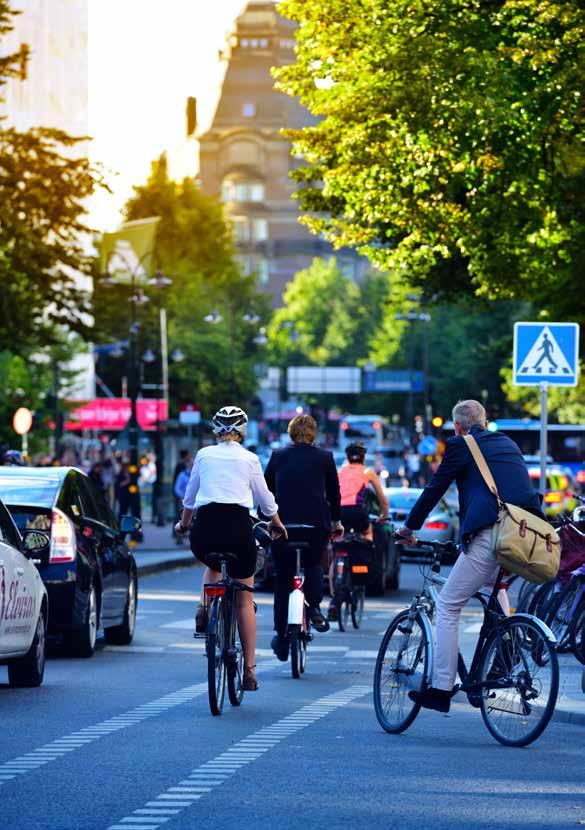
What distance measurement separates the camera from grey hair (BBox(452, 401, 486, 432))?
1100 centimetres

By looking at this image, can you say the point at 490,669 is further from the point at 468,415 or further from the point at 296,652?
the point at 296,652

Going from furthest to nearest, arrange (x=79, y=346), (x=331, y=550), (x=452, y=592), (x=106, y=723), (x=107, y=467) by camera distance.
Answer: (x=79, y=346) → (x=107, y=467) → (x=331, y=550) → (x=106, y=723) → (x=452, y=592)

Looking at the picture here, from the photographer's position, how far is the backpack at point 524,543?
1048cm

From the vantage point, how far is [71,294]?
3488 cm

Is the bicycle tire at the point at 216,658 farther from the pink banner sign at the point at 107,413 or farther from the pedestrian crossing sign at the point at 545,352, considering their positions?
the pink banner sign at the point at 107,413

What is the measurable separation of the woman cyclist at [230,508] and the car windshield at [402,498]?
23.7 metres

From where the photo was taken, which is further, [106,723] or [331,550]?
[331,550]

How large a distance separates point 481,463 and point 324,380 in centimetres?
11907

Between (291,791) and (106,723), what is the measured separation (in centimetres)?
314

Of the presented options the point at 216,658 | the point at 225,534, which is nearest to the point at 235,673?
the point at 216,658

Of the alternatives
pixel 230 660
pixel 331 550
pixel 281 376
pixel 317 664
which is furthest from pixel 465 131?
pixel 281 376

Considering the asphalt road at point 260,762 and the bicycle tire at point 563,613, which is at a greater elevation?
the bicycle tire at point 563,613

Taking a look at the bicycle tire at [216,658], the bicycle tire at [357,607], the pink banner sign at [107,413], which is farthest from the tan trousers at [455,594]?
the pink banner sign at [107,413]

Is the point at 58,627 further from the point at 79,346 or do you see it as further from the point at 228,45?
the point at 228,45
